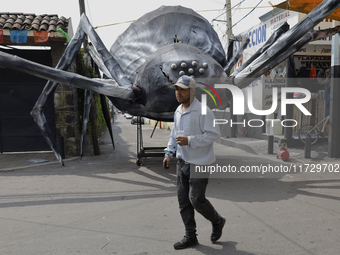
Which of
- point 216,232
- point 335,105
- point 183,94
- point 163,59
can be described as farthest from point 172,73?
point 335,105

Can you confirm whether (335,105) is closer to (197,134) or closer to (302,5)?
(302,5)

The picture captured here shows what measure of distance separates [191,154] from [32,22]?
7.55 metres

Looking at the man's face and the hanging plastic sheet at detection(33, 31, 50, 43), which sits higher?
the hanging plastic sheet at detection(33, 31, 50, 43)

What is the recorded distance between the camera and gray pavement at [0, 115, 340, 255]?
3.15 meters

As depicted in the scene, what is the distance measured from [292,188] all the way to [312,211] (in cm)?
114

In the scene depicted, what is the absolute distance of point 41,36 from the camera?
8.15 m

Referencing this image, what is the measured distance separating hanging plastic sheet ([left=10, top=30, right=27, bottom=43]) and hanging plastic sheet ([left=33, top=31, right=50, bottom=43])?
0.87 feet

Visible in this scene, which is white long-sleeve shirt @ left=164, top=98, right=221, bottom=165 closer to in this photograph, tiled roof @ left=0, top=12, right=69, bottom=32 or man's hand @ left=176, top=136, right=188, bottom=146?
man's hand @ left=176, top=136, right=188, bottom=146

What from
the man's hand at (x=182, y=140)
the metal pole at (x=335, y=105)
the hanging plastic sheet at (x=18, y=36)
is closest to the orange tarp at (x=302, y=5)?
the metal pole at (x=335, y=105)

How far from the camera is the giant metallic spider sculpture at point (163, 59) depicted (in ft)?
16.0

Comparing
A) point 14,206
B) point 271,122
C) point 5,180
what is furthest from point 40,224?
point 271,122

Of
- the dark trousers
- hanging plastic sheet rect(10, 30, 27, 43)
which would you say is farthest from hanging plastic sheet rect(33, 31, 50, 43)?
the dark trousers

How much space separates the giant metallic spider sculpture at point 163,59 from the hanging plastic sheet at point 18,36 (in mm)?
2138

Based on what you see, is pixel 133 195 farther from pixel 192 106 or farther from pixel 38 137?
pixel 38 137
